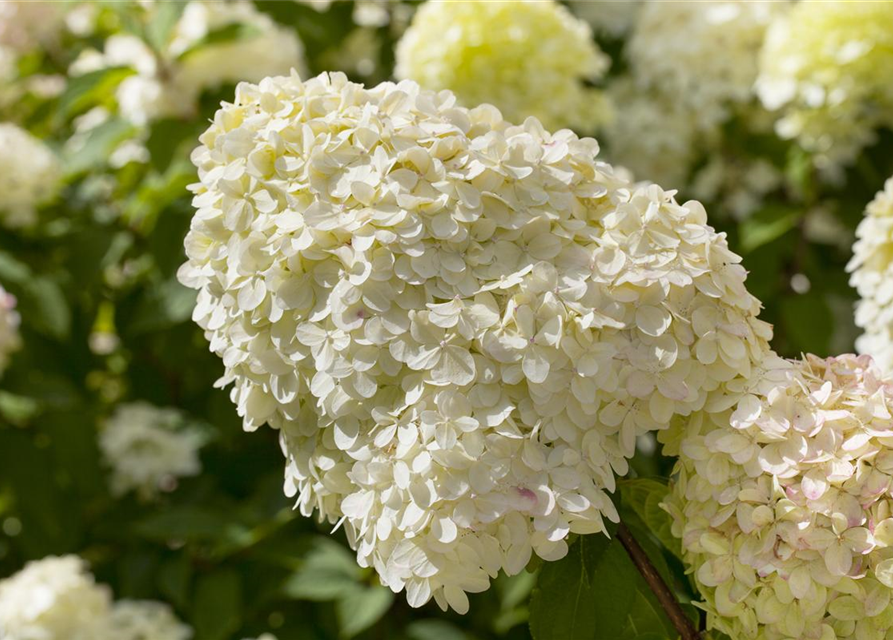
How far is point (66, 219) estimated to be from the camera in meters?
2.08

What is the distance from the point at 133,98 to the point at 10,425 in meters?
0.60

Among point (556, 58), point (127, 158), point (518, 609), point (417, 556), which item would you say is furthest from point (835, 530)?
point (127, 158)

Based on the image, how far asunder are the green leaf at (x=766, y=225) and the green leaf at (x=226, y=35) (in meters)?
0.86

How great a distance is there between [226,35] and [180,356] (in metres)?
0.55

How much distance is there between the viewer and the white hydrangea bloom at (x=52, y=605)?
4.90 ft

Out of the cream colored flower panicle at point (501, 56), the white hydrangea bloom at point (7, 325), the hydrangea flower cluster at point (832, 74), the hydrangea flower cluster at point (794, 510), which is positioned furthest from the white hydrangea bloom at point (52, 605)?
the hydrangea flower cluster at point (832, 74)

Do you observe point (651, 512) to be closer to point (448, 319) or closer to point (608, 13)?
point (448, 319)

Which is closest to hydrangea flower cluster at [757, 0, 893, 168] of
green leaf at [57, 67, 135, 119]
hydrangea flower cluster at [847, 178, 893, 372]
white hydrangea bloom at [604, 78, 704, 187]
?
white hydrangea bloom at [604, 78, 704, 187]

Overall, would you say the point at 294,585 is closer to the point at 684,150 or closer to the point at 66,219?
the point at 66,219

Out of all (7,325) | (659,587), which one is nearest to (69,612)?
(7,325)

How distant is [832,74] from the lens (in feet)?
5.52

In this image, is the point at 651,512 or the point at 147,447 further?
the point at 147,447

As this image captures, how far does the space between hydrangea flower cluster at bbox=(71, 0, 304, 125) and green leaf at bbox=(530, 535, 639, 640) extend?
124cm

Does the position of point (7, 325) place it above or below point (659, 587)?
below
